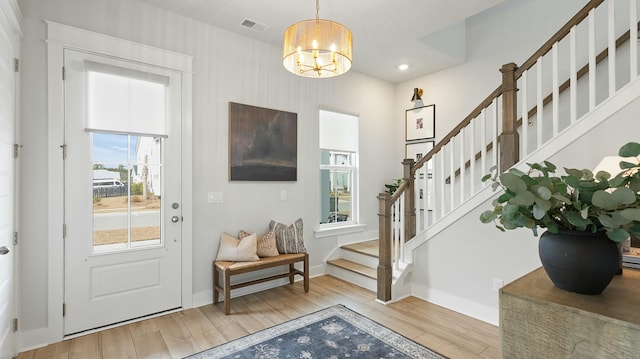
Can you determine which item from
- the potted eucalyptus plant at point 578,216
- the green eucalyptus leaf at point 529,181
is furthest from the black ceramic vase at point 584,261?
the green eucalyptus leaf at point 529,181

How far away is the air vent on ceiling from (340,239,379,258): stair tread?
2947 millimetres

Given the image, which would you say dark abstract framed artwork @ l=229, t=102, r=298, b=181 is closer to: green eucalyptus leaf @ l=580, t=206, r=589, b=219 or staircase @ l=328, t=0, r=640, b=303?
staircase @ l=328, t=0, r=640, b=303

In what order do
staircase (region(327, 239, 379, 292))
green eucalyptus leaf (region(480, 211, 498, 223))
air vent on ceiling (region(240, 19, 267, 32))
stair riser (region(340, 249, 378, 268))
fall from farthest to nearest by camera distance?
stair riser (region(340, 249, 378, 268)) → staircase (region(327, 239, 379, 292)) → air vent on ceiling (region(240, 19, 267, 32)) → green eucalyptus leaf (region(480, 211, 498, 223))

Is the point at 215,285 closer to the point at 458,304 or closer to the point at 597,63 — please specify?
the point at 458,304

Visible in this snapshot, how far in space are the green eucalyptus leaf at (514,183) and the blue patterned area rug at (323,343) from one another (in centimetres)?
189

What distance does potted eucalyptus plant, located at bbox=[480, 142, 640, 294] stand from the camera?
2.68 ft

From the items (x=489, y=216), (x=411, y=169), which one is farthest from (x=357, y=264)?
(x=489, y=216)

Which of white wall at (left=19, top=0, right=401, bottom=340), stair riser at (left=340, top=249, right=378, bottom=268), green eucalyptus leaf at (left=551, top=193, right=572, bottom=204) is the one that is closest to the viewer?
green eucalyptus leaf at (left=551, top=193, right=572, bottom=204)

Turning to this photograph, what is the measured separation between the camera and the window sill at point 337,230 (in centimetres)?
421

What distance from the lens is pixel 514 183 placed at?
0.87 metres

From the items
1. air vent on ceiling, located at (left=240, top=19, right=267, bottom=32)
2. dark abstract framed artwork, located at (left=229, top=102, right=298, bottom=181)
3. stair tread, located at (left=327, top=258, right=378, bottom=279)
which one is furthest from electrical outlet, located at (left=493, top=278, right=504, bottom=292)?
air vent on ceiling, located at (left=240, top=19, right=267, bottom=32)

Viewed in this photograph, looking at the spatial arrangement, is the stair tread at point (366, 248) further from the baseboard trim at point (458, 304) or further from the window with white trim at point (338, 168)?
the baseboard trim at point (458, 304)

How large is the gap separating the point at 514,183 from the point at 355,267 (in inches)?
130

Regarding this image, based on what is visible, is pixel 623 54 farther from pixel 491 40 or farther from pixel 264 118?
pixel 264 118
